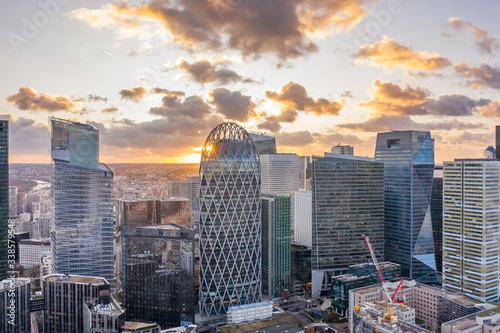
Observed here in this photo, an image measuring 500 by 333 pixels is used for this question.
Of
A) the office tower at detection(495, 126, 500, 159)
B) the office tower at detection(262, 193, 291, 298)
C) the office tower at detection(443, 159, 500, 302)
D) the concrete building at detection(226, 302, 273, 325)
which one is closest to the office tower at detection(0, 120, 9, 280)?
the concrete building at detection(226, 302, 273, 325)

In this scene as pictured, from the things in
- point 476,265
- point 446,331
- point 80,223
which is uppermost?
point 80,223

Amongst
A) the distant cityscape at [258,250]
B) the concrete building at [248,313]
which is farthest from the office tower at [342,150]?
the concrete building at [248,313]

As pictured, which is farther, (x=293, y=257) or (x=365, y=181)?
(x=293, y=257)

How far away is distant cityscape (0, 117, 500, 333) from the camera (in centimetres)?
6750

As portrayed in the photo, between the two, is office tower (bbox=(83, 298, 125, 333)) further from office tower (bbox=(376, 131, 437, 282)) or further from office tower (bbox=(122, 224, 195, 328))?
office tower (bbox=(376, 131, 437, 282))

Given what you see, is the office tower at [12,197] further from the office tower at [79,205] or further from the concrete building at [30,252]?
the office tower at [79,205]

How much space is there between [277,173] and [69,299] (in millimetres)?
116473

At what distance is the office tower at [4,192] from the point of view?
80.6m

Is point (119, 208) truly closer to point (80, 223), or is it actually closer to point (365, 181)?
point (80, 223)

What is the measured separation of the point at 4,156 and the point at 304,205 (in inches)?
3532

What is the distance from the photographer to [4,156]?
83.4 meters

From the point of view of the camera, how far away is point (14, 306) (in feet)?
205

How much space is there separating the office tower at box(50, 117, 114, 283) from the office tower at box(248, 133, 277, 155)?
99.4 metres

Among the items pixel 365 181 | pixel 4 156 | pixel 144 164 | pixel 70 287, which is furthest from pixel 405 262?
pixel 4 156
